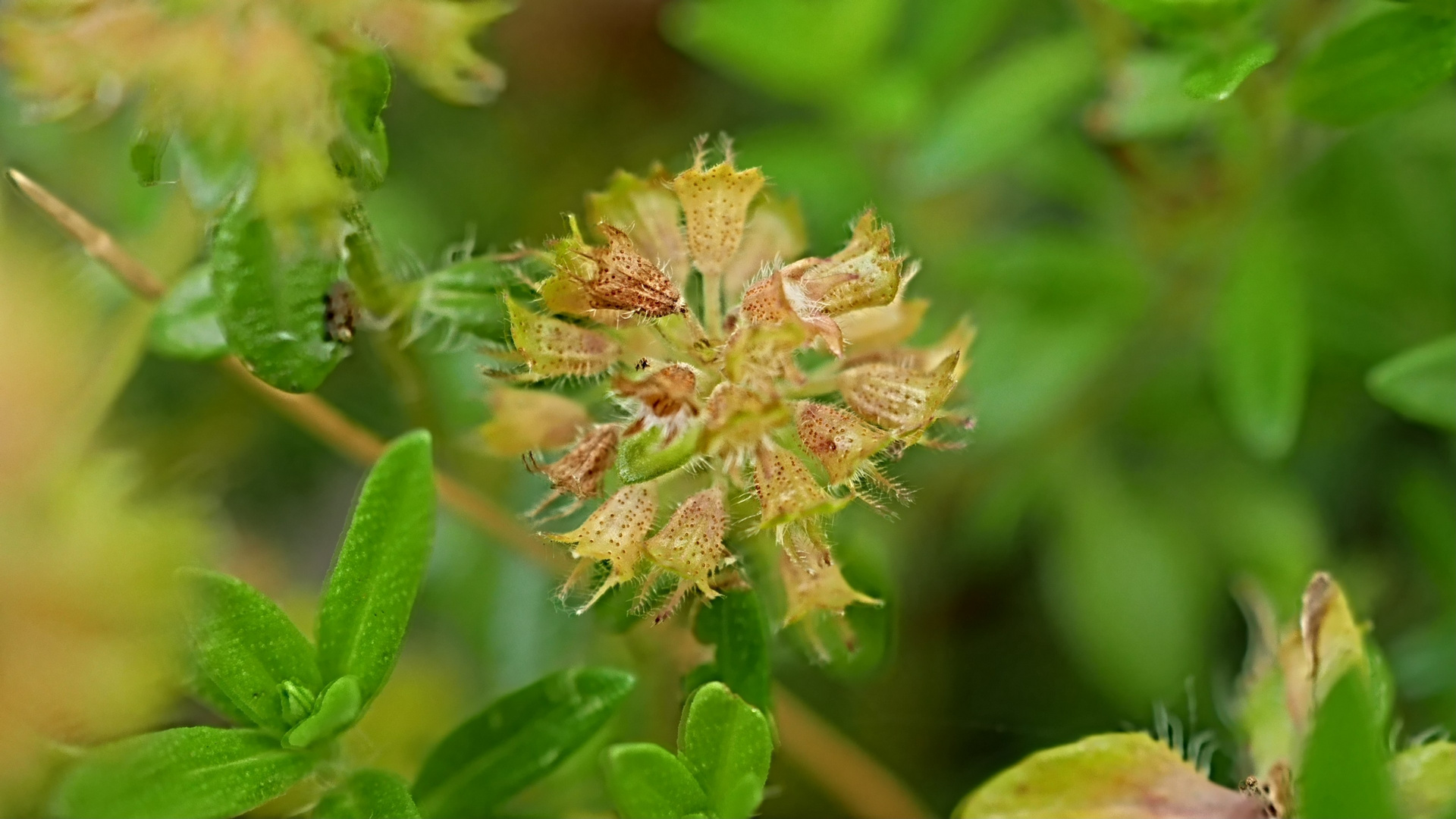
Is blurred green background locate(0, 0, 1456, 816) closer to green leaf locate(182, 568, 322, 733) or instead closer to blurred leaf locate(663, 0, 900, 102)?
blurred leaf locate(663, 0, 900, 102)

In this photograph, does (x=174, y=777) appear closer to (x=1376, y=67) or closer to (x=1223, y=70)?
(x=1223, y=70)

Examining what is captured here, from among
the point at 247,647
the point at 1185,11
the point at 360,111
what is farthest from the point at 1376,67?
the point at 247,647

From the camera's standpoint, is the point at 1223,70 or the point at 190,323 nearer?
the point at 1223,70

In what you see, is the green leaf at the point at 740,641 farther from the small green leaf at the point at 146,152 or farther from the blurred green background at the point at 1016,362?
the small green leaf at the point at 146,152

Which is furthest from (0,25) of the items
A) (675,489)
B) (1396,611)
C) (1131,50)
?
(1396,611)

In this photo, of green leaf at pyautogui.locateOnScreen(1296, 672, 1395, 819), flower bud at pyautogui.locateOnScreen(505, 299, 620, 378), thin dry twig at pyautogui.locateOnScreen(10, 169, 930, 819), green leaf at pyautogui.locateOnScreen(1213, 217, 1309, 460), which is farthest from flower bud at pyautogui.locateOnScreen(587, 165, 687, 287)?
green leaf at pyautogui.locateOnScreen(1213, 217, 1309, 460)

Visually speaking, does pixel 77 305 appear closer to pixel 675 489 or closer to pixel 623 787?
pixel 675 489
